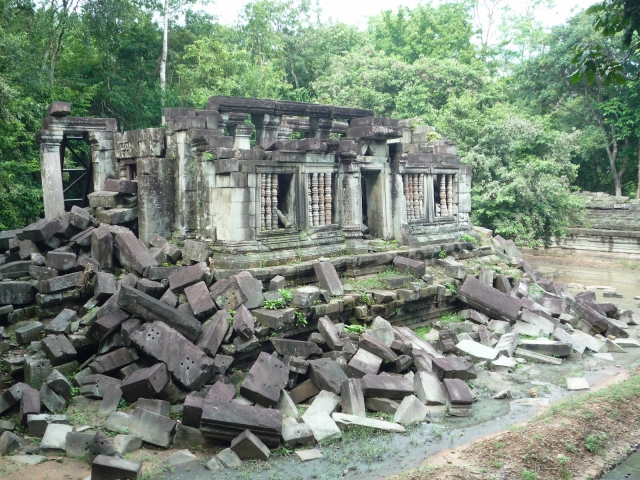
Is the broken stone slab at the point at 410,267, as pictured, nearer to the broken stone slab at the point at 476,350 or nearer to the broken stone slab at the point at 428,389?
the broken stone slab at the point at 476,350

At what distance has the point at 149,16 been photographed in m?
22.2

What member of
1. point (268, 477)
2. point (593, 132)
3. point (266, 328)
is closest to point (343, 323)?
point (266, 328)

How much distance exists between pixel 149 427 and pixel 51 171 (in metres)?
7.31

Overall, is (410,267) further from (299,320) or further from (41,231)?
(41,231)

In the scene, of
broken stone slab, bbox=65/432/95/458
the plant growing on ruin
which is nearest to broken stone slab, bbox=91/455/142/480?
broken stone slab, bbox=65/432/95/458

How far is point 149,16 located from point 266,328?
57.3 ft

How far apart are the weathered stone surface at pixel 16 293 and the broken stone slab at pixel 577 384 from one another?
8.39 metres

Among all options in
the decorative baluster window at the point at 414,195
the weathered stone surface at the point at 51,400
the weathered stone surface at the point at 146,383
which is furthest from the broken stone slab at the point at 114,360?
the decorative baluster window at the point at 414,195

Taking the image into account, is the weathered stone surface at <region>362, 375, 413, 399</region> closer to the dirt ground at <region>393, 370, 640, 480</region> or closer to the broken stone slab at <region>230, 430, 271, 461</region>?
the dirt ground at <region>393, 370, 640, 480</region>

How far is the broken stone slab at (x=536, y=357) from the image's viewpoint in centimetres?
1023

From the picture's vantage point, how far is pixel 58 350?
25.8ft

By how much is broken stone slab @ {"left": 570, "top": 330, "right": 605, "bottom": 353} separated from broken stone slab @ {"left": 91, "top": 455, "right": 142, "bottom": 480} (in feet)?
28.3

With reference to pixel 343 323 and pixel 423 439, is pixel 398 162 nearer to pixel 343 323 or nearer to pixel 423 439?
pixel 343 323

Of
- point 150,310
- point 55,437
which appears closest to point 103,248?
point 150,310
